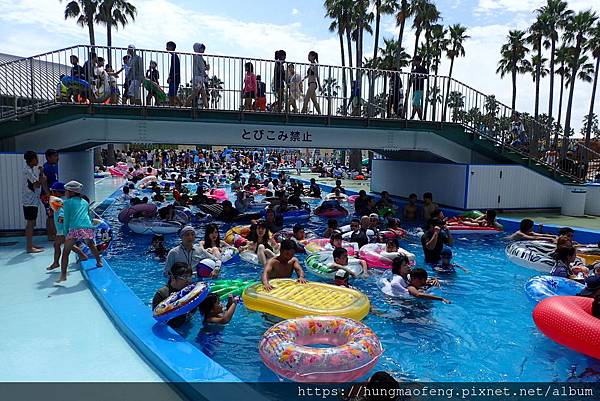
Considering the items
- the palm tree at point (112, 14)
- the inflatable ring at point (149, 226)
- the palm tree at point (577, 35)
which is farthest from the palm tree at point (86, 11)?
the palm tree at point (577, 35)

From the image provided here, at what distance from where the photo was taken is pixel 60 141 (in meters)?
12.1

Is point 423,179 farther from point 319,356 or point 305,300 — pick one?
point 319,356

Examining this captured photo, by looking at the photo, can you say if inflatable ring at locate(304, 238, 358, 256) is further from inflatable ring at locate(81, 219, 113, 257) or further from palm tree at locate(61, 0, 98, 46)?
palm tree at locate(61, 0, 98, 46)

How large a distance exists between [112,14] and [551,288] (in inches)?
1492

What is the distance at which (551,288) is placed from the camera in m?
7.29

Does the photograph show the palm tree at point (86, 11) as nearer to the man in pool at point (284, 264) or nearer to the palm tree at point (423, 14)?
the palm tree at point (423, 14)

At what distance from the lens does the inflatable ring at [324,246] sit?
969 centimetres

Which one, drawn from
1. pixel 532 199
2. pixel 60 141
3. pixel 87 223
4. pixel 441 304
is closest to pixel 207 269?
pixel 87 223

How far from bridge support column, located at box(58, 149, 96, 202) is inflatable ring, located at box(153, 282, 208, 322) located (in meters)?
8.45

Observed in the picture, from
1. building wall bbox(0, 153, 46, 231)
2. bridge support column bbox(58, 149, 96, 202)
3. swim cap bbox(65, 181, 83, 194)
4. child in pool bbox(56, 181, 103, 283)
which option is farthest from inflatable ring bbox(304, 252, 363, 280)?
bridge support column bbox(58, 149, 96, 202)

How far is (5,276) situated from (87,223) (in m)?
1.60

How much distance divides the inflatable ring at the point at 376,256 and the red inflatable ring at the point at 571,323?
3420 millimetres

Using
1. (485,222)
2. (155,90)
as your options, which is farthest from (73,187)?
(485,222)

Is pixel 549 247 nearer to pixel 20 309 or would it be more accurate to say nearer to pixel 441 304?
pixel 441 304
